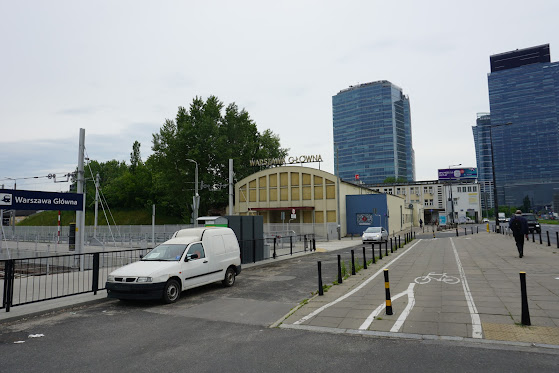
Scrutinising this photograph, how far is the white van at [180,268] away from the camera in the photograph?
28.8 feet

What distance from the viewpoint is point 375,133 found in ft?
527

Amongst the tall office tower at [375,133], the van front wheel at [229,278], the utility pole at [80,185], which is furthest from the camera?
the tall office tower at [375,133]

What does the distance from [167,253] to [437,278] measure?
8355mm

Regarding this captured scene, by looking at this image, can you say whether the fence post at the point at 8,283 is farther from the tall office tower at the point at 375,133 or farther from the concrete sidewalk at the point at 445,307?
the tall office tower at the point at 375,133

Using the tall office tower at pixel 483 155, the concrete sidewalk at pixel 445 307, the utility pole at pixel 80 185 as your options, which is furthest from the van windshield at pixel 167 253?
the tall office tower at pixel 483 155

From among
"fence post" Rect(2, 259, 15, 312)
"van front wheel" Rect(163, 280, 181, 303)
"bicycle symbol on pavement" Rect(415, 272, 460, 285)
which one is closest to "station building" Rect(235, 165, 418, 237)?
"bicycle symbol on pavement" Rect(415, 272, 460, 285)

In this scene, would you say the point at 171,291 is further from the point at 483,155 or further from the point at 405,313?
the point at 483,155

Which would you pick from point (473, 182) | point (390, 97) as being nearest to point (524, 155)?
point (390, 97)

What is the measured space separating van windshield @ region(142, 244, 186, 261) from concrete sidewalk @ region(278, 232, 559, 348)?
3916 mm

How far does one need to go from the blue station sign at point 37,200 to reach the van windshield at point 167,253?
449 centimetres

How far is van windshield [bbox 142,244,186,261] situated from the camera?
999cm

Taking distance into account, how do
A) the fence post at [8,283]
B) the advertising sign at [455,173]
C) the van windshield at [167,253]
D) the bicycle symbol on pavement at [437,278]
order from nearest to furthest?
1. the fence post at [8,283]
2. the van windshield at [167,253]
3. the bicycle symbol on pavement at [437,278]
4. the advertising sign at [455,173]

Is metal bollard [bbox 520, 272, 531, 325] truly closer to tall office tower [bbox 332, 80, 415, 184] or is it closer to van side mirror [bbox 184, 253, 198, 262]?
van side mirror [bbox 184, 253, 198, 262]

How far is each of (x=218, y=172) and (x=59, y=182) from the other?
23068 millimetres
